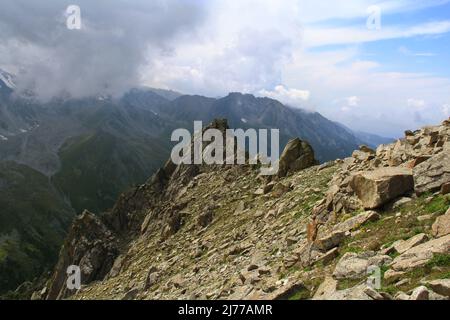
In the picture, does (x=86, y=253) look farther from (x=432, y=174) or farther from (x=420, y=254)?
(x=420, y=254)

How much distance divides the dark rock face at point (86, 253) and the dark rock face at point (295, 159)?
33.9 metres

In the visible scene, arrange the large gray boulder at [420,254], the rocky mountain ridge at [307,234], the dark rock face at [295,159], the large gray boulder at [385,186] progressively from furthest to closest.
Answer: the dark rock face at [295,159] < the large gray boulder at [385,186] < the rocky mountain ridge at [307,234] < the large gray boulder at [420,254]

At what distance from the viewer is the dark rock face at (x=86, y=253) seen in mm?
72000

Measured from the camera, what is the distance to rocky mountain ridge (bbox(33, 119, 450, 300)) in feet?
60.0

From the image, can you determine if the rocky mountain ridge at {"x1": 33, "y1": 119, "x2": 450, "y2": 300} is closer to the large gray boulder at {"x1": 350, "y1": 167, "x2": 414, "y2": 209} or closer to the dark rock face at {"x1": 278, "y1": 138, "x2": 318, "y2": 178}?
the large gray boulder at {"x1": 350, "y1": 167, "x2": 414, "y2": 209}

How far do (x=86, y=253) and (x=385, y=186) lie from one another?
213 ft

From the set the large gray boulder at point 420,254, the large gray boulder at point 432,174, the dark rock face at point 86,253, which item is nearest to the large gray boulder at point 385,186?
the large gray boulder at point 432,174

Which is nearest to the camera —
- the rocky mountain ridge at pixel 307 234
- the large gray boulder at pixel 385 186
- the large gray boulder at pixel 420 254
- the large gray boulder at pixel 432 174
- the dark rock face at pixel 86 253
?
the large gray boulder at pixel 420 254

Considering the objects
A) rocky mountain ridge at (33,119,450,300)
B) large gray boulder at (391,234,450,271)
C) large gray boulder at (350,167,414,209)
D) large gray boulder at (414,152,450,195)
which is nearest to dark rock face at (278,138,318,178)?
rocky mountain ridge at (33,119,450,300)

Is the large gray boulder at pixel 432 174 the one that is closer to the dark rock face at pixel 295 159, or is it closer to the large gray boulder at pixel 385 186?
the large gray boulder at pixel 385 186

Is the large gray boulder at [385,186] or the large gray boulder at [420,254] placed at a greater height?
the large gray boulder at [385,186]

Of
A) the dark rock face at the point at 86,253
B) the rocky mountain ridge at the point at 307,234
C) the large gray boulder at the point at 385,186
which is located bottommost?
the dark rock face at the point at 86,253
